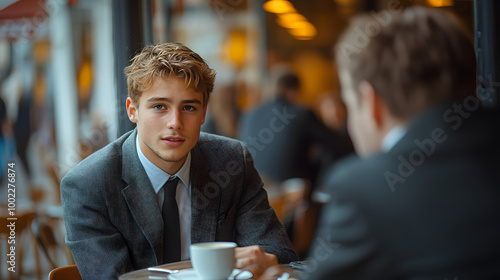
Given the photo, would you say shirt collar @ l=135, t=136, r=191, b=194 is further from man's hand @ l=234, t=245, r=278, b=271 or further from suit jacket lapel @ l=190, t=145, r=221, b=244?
man's hand @ l=234, t=245, r=278, b=271

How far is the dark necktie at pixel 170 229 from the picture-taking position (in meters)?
1.80

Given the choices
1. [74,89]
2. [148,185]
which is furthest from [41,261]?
[148,185]

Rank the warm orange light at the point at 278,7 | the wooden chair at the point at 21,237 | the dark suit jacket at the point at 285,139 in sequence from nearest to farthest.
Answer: the wooden chair at the point at 21,237, the dark suit jacket at the point at 285,139, the warm orange light at the point at 278,7

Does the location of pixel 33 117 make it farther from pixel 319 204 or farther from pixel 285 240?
pixel 285 240

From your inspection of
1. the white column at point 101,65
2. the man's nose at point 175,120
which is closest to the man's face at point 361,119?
the man's nose at point 175,120

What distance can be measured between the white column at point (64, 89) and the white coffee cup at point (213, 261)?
10.5ft

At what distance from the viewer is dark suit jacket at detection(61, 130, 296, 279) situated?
1658 mm

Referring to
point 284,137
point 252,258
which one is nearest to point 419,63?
point 252,258

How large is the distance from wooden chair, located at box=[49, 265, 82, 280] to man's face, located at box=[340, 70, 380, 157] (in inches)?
40.5

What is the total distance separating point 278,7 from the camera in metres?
6.67

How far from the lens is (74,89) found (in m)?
4.52

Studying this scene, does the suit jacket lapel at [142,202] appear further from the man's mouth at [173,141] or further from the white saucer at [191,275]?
the white saucer at [191,275]

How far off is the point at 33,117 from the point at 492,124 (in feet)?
13.1

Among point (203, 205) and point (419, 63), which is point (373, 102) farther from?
point (203, 205)
